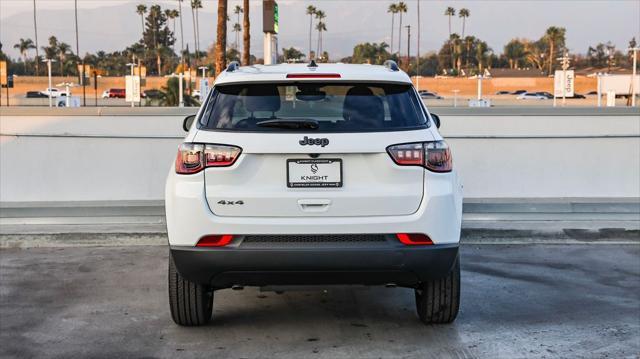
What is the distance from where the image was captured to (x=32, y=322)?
249 inches

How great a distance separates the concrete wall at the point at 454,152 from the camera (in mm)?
11273

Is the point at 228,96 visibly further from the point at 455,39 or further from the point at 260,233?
the point at 455,39

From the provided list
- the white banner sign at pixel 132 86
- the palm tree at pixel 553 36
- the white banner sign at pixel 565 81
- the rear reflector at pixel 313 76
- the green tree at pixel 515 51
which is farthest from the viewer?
the green tree at pixel 515 51

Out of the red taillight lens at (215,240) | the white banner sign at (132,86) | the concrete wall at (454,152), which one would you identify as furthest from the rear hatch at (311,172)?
the white banner sign at (132,86)

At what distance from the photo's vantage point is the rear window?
5.34m

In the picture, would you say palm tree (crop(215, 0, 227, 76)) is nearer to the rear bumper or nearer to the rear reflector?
the rear reflector

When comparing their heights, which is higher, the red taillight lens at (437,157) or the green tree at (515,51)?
the green tree at (515,51)

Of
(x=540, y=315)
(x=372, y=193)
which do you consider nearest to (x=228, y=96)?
(x=372, y=193)

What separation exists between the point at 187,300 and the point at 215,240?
842mm

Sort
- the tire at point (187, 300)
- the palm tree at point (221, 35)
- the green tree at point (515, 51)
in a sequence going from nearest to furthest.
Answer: the tire at point (187, 300)
the palm tree at point (221, 35)
the green tree at point (515, 51)

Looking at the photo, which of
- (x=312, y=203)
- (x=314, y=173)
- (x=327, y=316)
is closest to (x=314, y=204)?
(x=312, y=203)

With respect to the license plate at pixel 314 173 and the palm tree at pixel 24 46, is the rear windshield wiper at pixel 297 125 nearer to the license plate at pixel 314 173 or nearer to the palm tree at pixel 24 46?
the license plate at pixel 314 173

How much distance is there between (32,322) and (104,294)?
1013 mm

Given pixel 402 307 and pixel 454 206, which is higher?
pixel 454 206
